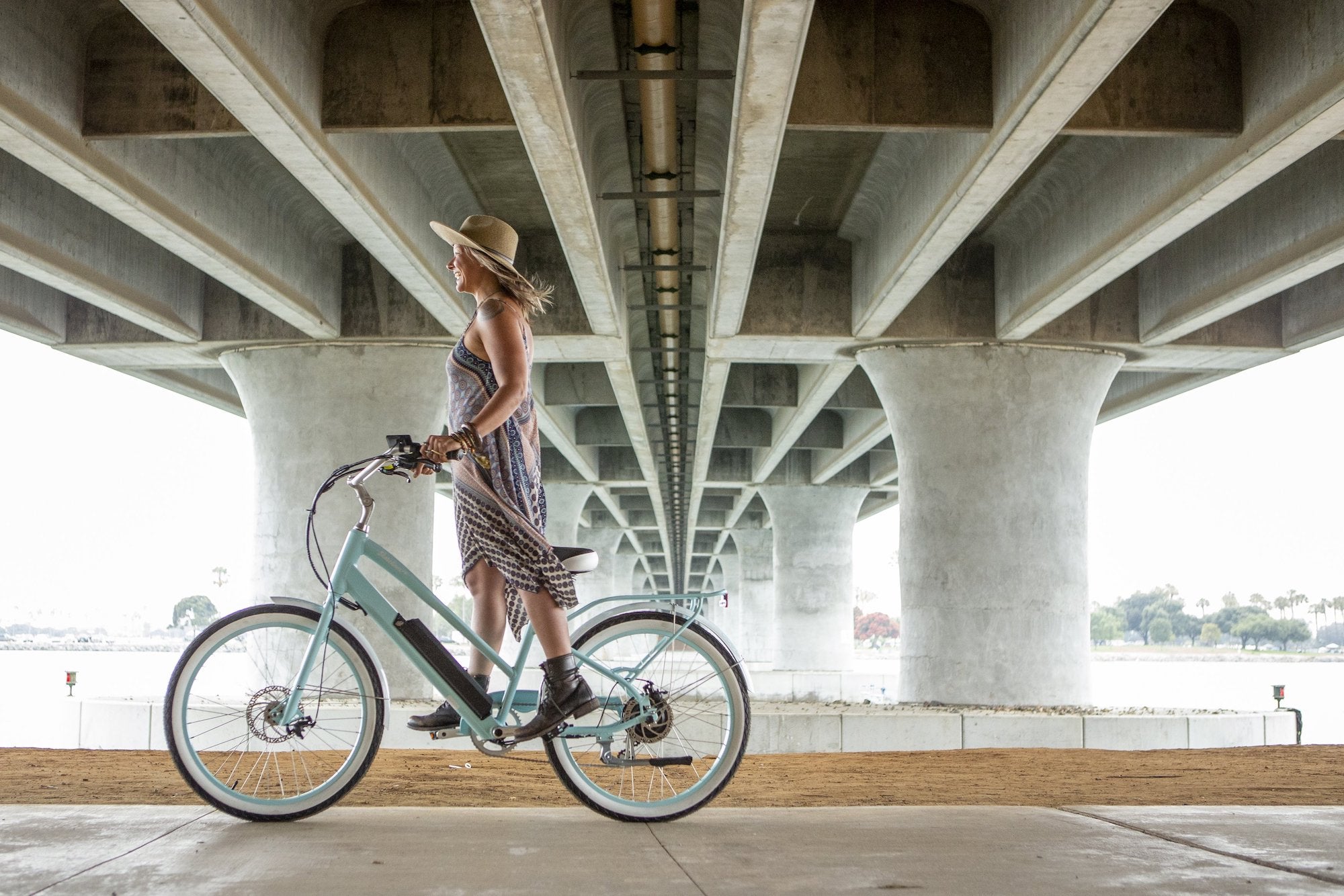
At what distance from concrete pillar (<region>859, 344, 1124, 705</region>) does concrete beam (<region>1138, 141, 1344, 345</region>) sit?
1.61 m

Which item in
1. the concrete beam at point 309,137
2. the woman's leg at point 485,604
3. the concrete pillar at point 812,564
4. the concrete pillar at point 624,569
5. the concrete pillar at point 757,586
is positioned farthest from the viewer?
the concrete pillar at point 624,569

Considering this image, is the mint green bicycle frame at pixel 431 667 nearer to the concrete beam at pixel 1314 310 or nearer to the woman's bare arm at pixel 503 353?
the woman's bare arm at pixel 503 353

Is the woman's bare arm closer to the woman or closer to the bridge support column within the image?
the woman

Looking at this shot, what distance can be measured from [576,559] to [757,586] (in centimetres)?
5138

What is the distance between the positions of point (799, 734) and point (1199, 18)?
8.61 m

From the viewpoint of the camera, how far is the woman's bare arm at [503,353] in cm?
446

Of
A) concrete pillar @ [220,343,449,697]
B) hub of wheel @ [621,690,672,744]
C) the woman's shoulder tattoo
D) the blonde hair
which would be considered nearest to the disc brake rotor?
hub of wheel @ [621,690,672,744]

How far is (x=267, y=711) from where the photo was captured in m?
4.48

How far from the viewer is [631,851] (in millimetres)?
3920

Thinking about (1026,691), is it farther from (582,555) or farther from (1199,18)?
(582,555)

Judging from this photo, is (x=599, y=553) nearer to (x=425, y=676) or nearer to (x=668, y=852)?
(x=425, y=676)

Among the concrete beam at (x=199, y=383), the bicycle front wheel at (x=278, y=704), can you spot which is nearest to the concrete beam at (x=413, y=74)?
the bicycle front wheel at (x=278, y=704)

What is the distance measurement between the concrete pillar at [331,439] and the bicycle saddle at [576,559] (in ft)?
42.1

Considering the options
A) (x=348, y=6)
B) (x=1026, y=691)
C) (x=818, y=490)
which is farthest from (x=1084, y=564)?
(x=818, y=490)
